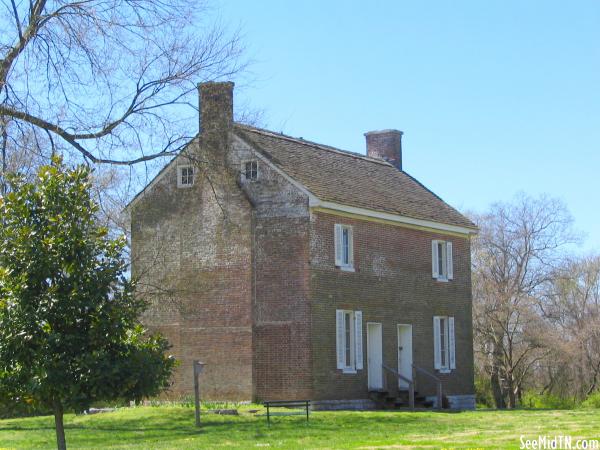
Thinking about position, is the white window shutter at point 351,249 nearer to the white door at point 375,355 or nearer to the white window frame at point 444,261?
the white door at point 375,355

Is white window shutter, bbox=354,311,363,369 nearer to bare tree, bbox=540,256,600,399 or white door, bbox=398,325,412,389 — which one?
white door, bbox=398,325,412,389

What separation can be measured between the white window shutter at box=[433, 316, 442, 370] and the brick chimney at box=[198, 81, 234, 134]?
10.3 meters

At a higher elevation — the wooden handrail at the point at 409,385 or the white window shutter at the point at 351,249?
the white window shutter at the point at 351,249

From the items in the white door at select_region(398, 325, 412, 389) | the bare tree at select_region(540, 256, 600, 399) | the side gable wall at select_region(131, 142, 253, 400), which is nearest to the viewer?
the side gable wall at select_region(131, 142, 253, 400)

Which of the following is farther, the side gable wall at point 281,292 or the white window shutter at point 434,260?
the white window shutter at point 434,260

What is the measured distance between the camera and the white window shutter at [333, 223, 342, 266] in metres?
32.5

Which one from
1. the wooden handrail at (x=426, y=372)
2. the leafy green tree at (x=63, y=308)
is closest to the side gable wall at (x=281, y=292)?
the wooden handrail at (x=426, y=372)

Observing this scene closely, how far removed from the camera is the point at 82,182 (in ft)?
53.0

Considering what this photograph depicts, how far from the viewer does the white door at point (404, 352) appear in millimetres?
35469

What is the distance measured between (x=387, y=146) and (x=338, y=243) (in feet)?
33.6

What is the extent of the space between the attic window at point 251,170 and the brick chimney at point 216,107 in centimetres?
125

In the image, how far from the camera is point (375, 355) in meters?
34.4

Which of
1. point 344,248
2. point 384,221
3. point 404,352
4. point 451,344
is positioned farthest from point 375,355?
point 451,344

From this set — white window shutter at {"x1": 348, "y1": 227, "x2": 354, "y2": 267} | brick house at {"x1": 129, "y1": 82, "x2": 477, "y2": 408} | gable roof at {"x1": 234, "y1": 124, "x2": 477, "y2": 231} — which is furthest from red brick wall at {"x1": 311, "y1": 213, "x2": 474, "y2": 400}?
gable roof at {"x1": 234, "y1": 124, "x2": 477, "y2": 231}
